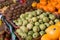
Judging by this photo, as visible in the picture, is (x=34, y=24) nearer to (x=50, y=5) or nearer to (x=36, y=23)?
(x=36, y=23)

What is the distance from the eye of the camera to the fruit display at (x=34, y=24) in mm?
2052

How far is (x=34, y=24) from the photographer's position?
2213 millimetres

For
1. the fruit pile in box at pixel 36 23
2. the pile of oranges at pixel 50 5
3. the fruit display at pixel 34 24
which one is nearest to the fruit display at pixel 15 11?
the fruit pile in box at pixel 36 23

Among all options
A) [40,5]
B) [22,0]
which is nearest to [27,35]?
[40,5]

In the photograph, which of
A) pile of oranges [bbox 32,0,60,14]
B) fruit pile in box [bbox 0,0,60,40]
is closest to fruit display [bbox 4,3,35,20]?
fruit pile in box [bbox 0,0,60,40]

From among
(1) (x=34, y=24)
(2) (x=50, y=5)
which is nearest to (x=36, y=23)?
(1) (x=34, y=24)

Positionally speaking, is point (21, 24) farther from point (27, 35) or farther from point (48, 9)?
point (48, 9)

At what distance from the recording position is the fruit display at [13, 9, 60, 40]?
2052 millimetres

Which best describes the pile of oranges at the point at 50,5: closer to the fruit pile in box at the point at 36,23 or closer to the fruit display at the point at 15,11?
the fruit pile in box at the point at 36,23

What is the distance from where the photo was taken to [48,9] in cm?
267

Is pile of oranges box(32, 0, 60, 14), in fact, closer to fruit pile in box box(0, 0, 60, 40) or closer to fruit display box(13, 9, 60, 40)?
fruit pile in box box(0, 0, 60, 40)

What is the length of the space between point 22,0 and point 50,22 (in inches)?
66.8

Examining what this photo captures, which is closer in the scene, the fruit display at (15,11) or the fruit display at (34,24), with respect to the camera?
the fruit display at (34,24)

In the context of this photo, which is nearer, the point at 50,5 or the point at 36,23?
the point at 36,23
